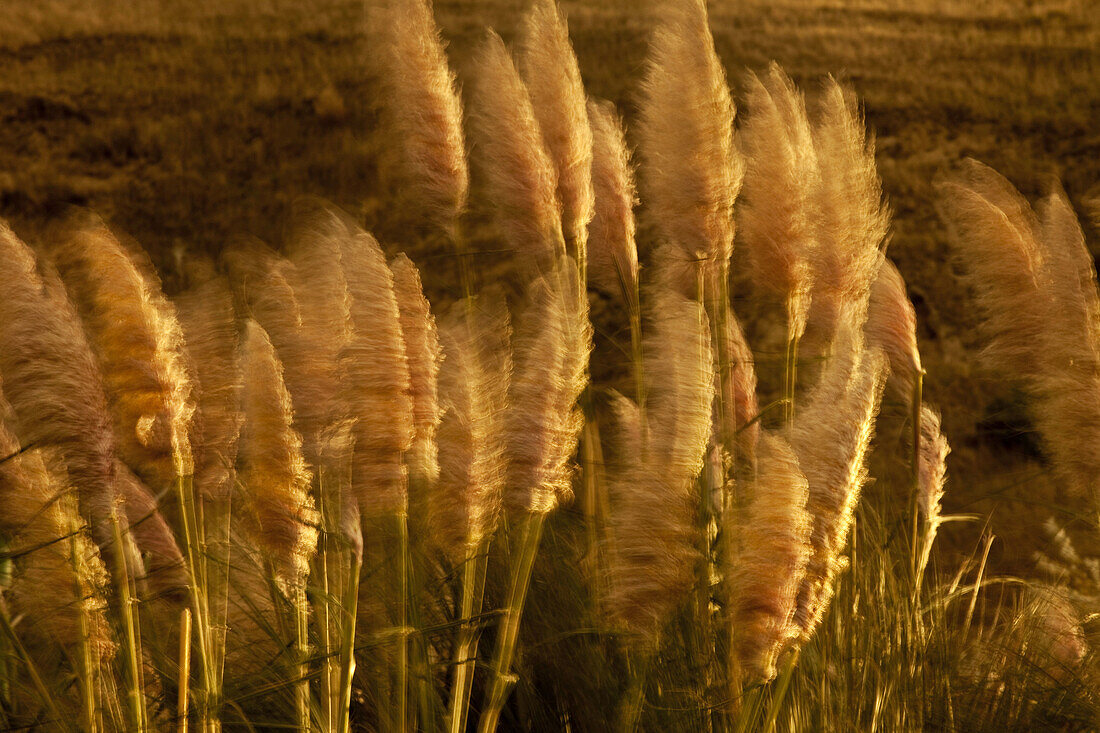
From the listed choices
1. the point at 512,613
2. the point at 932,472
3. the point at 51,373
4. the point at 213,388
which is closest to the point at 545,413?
the point at 512,613

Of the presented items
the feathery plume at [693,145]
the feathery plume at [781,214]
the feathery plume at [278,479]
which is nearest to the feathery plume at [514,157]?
the feathery plume at [693,145]

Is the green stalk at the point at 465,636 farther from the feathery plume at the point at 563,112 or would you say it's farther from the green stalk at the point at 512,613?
the feathery plume at the point at 563,112

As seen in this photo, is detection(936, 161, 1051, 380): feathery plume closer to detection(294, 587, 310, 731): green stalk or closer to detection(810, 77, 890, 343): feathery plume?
detection(810, 77, 890, 343): feathery plume

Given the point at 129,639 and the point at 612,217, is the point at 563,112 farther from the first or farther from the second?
the point at 129,639

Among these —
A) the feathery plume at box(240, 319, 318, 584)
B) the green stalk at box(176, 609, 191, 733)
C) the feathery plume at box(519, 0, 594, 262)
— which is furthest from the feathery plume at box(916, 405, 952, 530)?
the green stalk at box(176, 609, 191, 733)

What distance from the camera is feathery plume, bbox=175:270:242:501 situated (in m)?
Result: 1.47

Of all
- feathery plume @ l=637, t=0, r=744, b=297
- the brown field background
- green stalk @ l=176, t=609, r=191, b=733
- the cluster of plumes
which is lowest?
green stalk @ l=176, t=609, r=191, b=733

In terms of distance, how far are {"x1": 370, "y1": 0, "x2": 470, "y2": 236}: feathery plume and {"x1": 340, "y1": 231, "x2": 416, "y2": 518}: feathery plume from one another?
59 centimetres

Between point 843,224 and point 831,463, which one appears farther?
point 843,224

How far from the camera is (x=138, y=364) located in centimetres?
133

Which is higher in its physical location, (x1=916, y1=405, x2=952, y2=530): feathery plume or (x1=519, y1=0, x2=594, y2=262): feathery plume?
(x1=519, y1=0, x2=594, y2=262): feathery plume

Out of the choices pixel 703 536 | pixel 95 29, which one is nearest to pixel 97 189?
pixel 95 29

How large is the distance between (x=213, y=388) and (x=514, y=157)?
2.29 ft

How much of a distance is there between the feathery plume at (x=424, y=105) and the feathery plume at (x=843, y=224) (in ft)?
1.95
